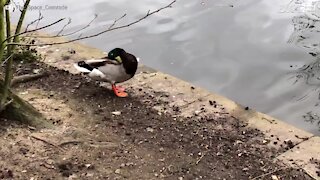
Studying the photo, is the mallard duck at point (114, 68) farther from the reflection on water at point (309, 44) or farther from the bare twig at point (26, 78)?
the reflection on water at point (309, 44)

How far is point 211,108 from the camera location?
15.1ft

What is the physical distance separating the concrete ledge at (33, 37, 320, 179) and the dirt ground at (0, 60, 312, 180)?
0.10 metres

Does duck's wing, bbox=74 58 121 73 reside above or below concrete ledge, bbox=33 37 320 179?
above

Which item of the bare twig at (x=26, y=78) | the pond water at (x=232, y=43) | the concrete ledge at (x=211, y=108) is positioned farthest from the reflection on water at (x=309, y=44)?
the bare twig at (x=26, y=78)

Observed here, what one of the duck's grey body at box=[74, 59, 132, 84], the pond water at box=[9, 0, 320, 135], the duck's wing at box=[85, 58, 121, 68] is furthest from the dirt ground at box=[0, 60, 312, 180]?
the pond water at box=[9, 0, 320, 135]

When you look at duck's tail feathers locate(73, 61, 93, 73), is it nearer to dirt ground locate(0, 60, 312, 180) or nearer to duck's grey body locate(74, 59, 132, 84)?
duck's grey body locate(74, 59, 132, 84)

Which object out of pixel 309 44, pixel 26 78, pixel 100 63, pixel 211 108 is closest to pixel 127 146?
pixel 211 108

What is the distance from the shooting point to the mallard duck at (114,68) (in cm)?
474

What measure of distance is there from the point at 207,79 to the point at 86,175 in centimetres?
295

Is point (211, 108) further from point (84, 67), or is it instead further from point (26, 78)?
point (26, 78)

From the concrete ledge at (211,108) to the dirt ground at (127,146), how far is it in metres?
0.10

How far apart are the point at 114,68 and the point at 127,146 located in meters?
1.03

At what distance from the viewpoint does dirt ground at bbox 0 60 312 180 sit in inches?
141

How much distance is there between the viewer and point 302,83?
5945 millimetres
